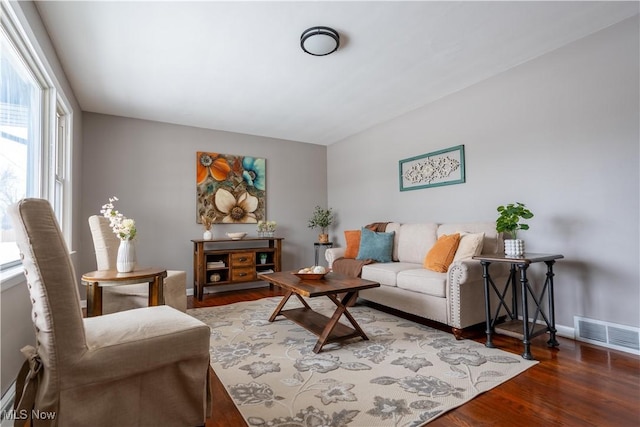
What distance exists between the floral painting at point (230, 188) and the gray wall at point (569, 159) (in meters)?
2.81

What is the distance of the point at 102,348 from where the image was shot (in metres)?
1.25

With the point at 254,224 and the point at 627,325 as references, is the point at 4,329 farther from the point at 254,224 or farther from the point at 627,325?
the point at 627,325

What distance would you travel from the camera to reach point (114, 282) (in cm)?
218

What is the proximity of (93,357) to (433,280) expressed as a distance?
8.25 ft

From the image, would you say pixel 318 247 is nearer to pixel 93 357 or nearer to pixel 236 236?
pixel 236 236

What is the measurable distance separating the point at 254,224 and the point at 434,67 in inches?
135

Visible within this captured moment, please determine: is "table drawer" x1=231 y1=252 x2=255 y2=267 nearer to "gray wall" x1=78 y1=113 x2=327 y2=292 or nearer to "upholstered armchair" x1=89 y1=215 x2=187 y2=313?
"gray wall" x1=78 y1=113 x2=327 y2=292

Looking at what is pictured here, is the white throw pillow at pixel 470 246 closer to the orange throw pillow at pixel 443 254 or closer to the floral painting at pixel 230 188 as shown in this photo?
the orange throw pillow at pixel 443 254

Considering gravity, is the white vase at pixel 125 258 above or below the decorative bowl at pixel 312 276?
above

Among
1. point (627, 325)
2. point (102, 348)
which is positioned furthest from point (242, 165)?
point (627, 325)

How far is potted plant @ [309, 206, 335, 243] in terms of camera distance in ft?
17.9

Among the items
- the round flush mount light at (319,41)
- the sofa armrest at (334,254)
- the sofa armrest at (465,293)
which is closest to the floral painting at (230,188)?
the sofa armrest at (334,254)

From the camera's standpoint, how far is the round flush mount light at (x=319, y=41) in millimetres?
2455

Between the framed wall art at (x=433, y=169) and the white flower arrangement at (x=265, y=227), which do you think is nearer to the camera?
the framed wall art at (x=433, y=169)
